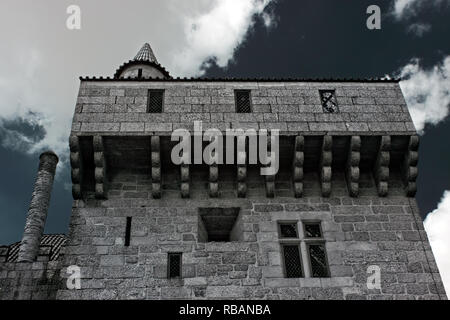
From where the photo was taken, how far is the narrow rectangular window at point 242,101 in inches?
431

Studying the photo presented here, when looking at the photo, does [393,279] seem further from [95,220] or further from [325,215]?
[95,220]

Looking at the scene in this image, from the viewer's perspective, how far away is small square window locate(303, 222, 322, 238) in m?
9.78

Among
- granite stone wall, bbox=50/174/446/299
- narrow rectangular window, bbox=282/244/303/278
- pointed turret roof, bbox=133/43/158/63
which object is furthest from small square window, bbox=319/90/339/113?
pointed turret roof, bbox=133/43/158/63

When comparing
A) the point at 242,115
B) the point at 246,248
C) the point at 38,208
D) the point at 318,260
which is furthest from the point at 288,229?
the point at 38,208

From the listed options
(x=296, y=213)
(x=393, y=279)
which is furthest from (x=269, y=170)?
(x=393, y=279)

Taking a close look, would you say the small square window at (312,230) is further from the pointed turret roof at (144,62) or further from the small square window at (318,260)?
the pointed turret roof at (144,62)

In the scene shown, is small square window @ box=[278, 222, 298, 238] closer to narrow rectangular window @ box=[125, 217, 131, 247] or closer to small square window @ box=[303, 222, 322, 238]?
small square window @ box=[303, 222, 322, 238]

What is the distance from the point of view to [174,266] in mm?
9188

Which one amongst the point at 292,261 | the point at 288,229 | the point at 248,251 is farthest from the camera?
the point at 288,229

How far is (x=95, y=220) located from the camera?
9.73 meters

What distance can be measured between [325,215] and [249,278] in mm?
2073

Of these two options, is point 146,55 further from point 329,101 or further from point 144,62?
point 329,101

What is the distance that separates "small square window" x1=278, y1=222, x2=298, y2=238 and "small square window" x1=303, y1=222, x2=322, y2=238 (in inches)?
8.2

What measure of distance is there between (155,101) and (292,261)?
447 cm
